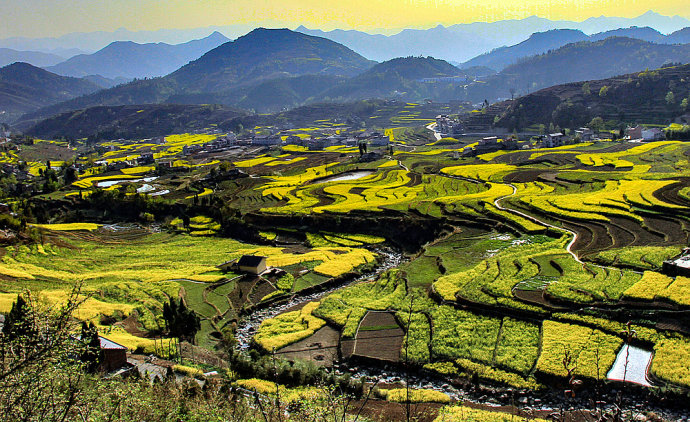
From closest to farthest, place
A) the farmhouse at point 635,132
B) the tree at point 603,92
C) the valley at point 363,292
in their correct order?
the valley at point 363,292, the farmhouse at point 635,132, the tree at point 603,92

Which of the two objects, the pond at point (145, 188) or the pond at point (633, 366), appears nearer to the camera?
the pond at point (633, 366)

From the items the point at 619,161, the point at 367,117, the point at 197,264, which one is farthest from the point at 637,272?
the point at 367,117

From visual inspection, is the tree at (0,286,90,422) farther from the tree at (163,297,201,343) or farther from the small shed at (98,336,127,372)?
the tree at (163,297,201,343)

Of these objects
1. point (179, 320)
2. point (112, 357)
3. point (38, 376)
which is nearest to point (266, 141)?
point (179, 320)

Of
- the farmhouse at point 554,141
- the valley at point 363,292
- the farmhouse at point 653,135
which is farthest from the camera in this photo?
the farmhouse at point 554,141

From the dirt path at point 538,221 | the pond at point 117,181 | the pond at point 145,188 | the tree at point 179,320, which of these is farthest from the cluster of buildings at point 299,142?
the tree at point 179,320

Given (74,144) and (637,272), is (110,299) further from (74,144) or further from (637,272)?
(74,144)

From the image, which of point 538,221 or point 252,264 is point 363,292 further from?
point 538,221

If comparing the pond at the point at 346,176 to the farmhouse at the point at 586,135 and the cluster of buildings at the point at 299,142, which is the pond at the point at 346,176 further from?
the farmhouse at the point at 586,135
